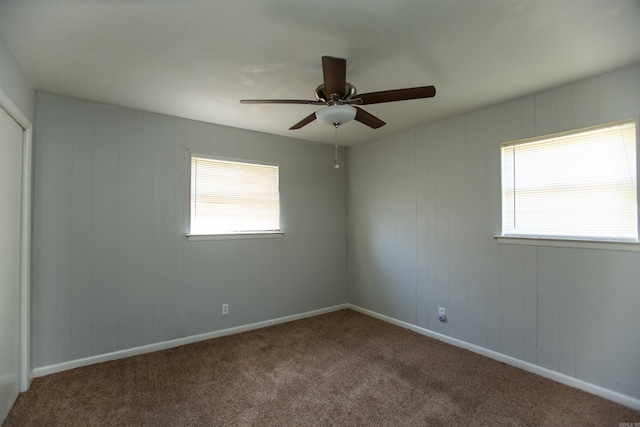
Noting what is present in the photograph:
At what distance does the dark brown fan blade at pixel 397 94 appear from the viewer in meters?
1.85

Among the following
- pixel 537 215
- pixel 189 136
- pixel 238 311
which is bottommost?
pixel 238 311

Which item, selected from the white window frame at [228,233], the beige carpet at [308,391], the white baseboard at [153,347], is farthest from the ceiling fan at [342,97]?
the white baseboard at [153,347]

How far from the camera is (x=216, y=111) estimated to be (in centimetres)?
305

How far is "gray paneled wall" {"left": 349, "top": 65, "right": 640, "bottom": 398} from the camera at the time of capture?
224cm

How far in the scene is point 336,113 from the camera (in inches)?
77.3

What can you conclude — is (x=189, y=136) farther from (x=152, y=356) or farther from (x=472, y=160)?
(x=472, y=160)

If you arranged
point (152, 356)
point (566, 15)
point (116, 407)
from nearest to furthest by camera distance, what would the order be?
point (566, 15) → point (116, 407) → point (152, 356)

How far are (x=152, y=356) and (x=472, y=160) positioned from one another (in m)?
3.69

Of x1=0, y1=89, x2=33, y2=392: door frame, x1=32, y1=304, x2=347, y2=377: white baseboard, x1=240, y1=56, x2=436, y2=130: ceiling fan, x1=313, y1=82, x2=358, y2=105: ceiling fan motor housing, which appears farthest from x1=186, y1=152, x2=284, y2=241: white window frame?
x1=313, y1=82, x2=358, y2=105: ceiling fan motor housing

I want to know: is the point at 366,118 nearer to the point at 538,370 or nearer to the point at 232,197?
the point at 232,197

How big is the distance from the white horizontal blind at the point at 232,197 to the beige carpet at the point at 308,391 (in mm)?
1325

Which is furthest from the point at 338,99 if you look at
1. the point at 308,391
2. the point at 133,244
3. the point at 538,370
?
the point at 538,370

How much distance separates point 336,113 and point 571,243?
2.14 meters

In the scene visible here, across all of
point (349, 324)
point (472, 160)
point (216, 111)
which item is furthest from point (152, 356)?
point (472, 160)
